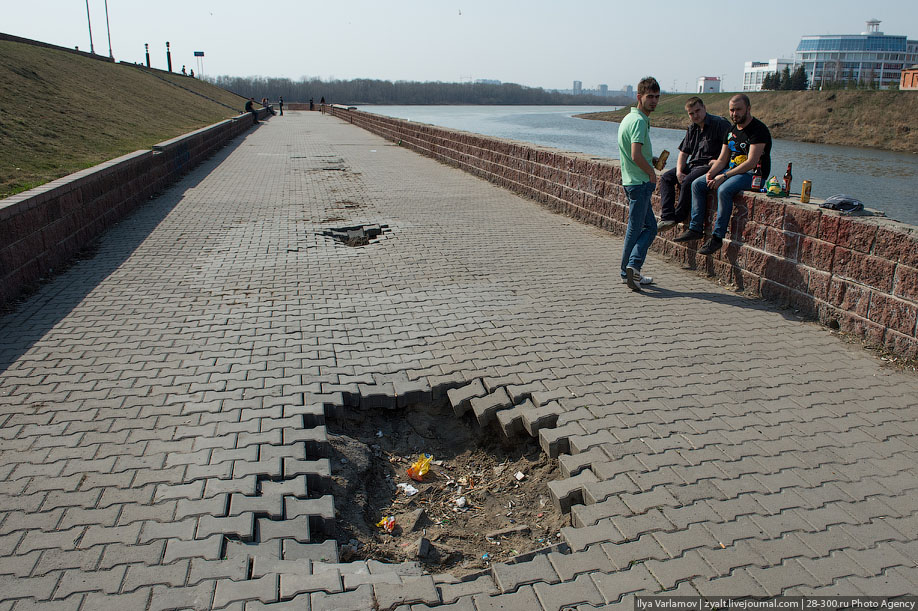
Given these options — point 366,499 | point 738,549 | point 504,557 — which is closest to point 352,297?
point 366,499

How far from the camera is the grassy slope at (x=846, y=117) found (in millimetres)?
36438

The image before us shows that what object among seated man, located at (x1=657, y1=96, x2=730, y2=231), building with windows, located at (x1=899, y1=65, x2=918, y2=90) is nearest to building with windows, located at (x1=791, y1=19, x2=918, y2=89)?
building with windows, located at (x1=899, y1=65, x2=918, y2=90)

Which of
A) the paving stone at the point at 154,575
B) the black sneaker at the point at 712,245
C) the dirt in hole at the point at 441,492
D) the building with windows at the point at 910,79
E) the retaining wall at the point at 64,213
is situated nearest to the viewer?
the paving stone at the point at 154,575

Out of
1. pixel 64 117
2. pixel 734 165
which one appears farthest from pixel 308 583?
pixel 64 117

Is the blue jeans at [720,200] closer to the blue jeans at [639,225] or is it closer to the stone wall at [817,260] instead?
the stone wall at [817,260]

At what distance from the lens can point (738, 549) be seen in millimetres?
2777

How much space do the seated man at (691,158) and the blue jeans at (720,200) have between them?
0.20m

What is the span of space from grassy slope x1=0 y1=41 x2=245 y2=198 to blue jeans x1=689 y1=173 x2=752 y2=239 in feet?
26.5

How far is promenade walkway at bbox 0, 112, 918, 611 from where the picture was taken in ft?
8.67

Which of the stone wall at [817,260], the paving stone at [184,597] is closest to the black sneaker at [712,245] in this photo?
the stone wall at [817,260]

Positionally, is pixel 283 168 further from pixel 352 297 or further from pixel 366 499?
pixel 366 499

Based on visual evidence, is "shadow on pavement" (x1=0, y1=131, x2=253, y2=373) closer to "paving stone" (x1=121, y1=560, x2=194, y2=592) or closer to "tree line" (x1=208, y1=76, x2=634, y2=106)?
"paving stone" (x1=121, y1=560, x2=194, y2=592)

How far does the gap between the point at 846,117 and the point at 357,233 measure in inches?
1648

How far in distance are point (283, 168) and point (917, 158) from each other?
2720 cm
